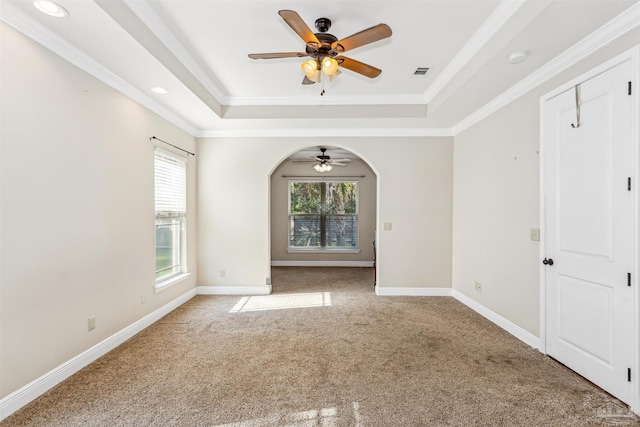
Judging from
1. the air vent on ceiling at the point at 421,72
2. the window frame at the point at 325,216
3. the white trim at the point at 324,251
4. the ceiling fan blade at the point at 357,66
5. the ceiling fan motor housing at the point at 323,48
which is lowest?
the white trim at the point at 324,251

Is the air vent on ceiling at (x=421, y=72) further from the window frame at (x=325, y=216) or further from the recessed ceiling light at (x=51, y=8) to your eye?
the window frame at (x=325, y=216)

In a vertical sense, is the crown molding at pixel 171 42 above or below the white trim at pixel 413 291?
above

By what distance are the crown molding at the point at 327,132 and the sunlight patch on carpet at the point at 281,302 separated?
258 cm

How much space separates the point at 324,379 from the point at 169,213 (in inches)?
118

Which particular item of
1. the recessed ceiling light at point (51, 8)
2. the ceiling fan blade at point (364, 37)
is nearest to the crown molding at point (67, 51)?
the recessed ceiling light at point (51, 8)

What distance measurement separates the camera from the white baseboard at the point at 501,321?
303 cm

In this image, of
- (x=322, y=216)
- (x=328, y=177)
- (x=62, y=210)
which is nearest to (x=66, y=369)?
(x=62, y=210)

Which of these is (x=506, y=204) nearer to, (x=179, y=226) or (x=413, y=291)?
(x=413, y=291)

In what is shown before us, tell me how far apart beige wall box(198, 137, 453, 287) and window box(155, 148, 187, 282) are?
0.42 meters

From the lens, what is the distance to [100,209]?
2783 millimetres

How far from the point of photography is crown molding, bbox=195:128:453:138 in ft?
15.7

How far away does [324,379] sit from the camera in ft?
7.94

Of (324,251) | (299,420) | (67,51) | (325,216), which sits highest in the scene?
(67,51)

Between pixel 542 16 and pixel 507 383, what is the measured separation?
105 inches
